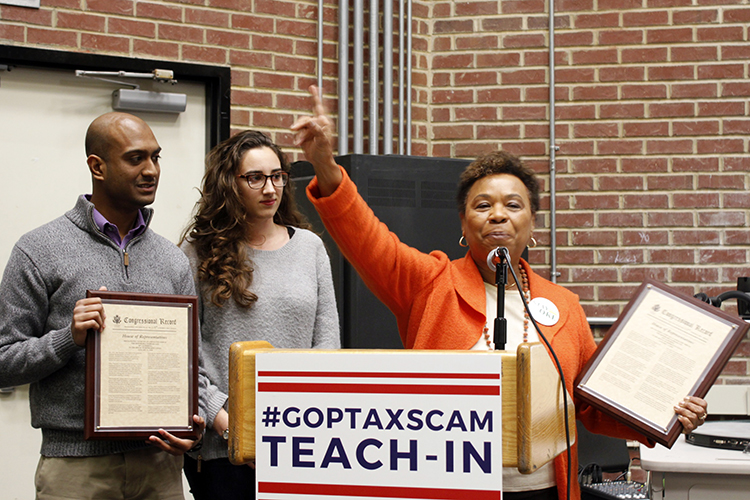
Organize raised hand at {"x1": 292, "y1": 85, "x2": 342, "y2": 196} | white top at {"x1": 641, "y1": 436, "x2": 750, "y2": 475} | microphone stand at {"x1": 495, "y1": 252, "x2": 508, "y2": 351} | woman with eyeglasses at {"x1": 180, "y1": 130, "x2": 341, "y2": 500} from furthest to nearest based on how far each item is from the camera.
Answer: white top at {"x1": 641, "y1": 436, "x2": 750, "y2": 475}
woman with eyeglasses at {"x1": 180, "y1": 130, "x2": 341, "y2": 500}
raised hand at {"x1": 292, "y1": 85, "x2": 342, "y2": 196}
microphone stand at {"x1": 495, "y1": 252, "x2": 508, "y2": 351}

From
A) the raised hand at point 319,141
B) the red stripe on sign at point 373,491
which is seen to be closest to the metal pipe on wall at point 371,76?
the raised hand at point 319,141

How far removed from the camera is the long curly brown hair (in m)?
1.91

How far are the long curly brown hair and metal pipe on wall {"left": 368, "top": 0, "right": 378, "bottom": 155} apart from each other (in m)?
1.29

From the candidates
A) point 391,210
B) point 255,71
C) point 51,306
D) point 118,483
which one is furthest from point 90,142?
point 255,71

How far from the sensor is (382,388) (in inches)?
43.3

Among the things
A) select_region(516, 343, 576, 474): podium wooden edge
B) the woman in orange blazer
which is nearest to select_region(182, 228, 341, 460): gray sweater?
the woman in orange blazer

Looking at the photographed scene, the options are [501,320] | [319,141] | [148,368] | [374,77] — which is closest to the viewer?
[501,320]

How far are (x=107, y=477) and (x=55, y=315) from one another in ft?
1.27

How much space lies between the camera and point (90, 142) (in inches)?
69.8

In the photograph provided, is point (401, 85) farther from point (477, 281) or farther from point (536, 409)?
point (536, 409)

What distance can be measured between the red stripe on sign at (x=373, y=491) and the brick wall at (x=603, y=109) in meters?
2.41

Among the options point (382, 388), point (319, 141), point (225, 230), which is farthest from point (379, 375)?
point (225, 230)

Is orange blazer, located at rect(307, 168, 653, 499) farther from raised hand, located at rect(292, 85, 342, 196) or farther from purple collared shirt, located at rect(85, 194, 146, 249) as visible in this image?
purple collared shirt, located at rect(85, 194, 146, 249)

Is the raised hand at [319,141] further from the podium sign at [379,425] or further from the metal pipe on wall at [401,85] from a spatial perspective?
the metal pipe on wall at [401,85]
